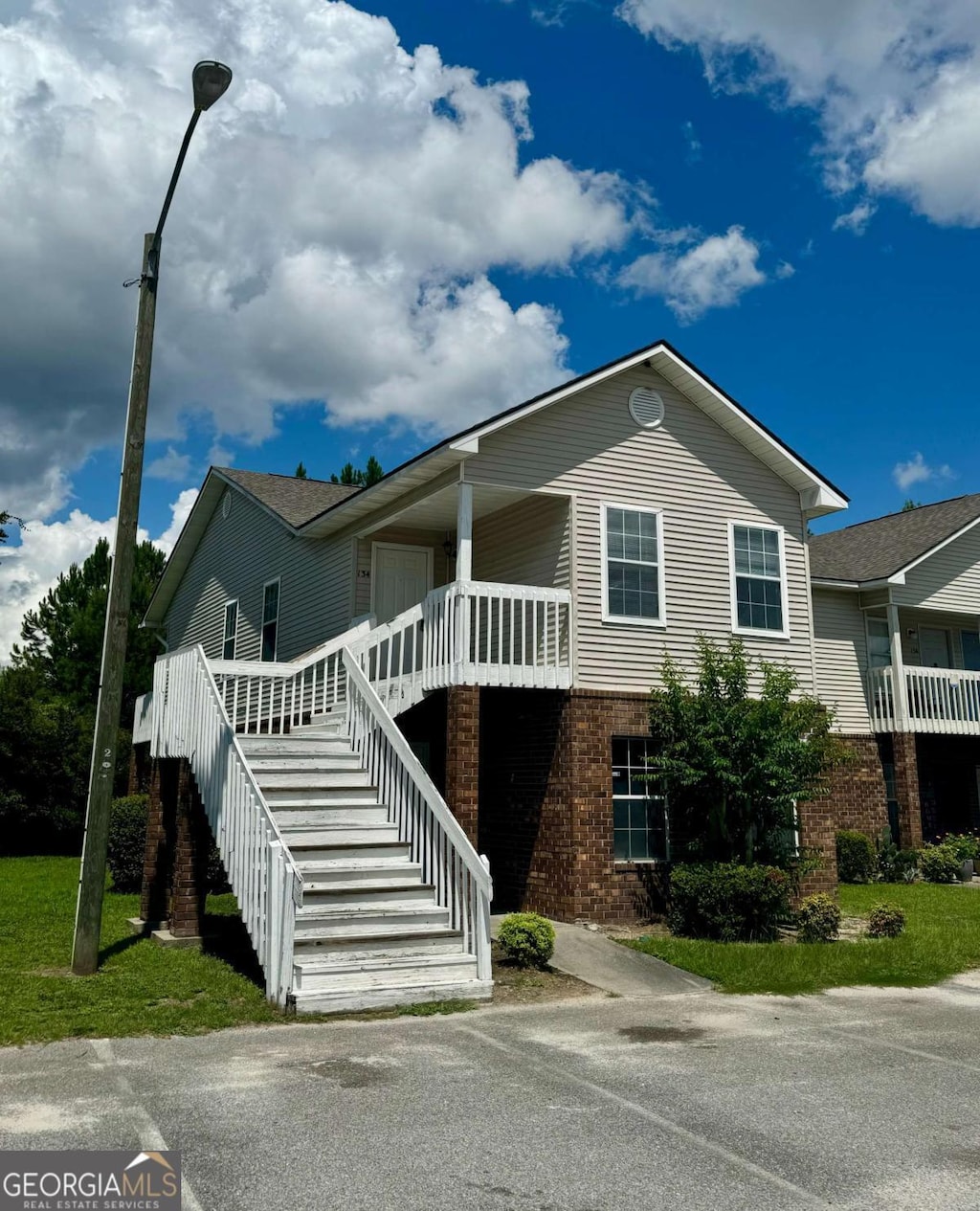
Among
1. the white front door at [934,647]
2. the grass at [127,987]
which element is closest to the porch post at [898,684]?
the white front door at [934,647]

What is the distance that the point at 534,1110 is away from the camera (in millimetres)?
6211

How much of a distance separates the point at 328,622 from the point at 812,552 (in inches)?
523

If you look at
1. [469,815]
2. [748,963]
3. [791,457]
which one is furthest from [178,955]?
[791,457]

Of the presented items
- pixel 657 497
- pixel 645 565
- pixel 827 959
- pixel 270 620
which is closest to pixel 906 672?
pixel 657 497

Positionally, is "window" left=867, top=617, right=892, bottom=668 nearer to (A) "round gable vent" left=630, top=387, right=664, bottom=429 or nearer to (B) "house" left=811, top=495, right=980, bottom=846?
(B) "house" left=811, top=495, right=980, bottom=846

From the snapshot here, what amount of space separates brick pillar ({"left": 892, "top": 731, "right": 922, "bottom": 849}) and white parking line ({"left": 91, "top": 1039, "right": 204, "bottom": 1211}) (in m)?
17.5

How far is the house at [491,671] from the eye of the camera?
33.9ft

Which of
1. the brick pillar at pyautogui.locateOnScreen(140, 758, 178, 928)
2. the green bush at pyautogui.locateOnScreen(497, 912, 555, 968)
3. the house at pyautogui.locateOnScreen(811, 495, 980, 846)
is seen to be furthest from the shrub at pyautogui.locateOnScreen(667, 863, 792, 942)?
the house at pyautogui.locateOnScreen(811, 495, 980, 846)

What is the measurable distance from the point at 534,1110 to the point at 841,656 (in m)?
17.7

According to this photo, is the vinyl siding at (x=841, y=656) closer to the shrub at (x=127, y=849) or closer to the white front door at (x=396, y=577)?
the white front door at (x=396, y=577)

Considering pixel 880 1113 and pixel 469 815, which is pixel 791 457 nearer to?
pixel 469 815

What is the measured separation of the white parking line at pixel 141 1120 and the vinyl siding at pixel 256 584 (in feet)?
33.4

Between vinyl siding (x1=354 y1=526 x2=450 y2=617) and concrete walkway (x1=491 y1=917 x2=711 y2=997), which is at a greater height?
vinyl siding (x1=354 y1=526 x2=450 y2=617)

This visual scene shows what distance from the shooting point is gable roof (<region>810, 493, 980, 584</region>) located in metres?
22.6
